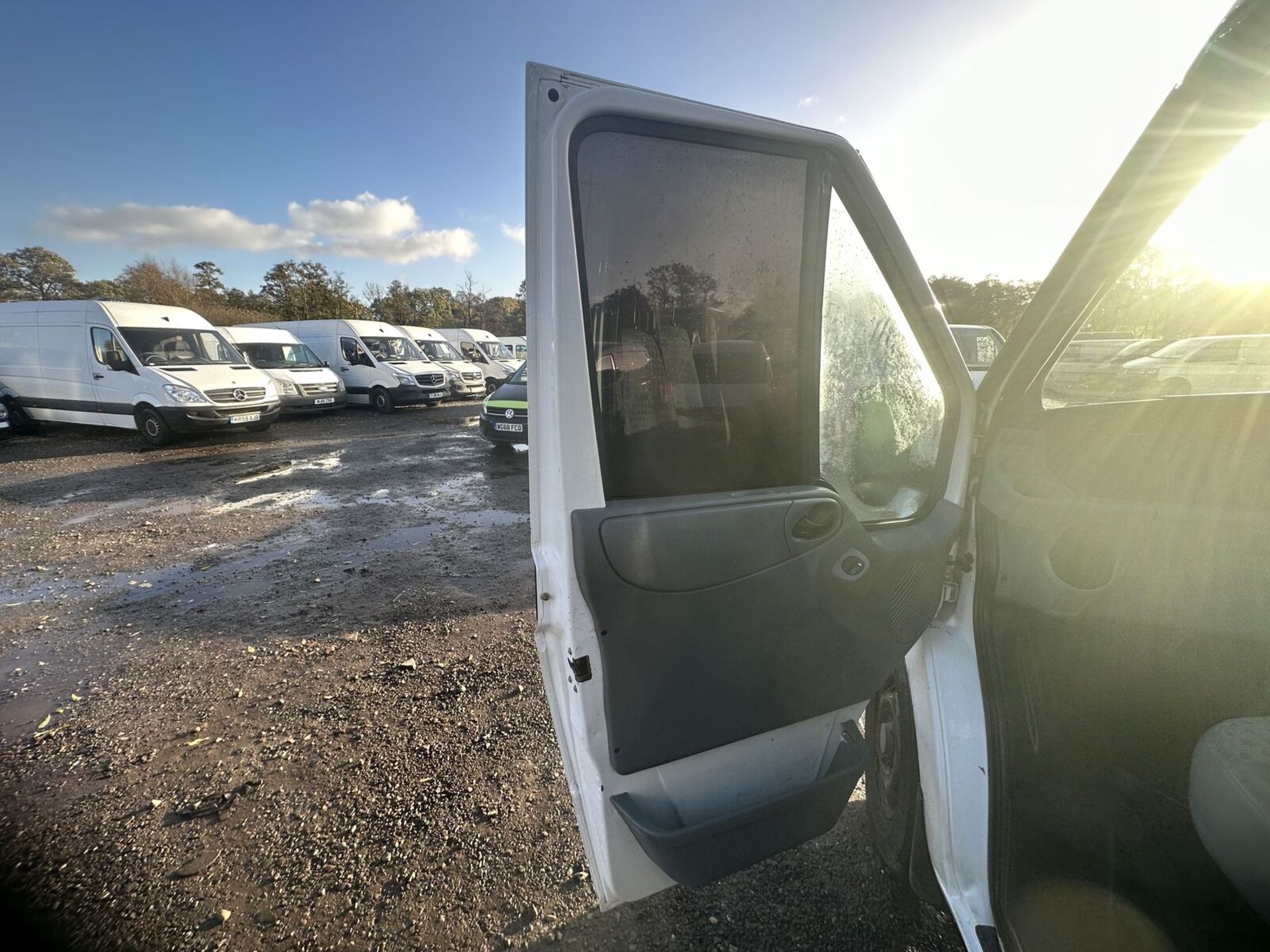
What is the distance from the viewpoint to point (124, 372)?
31.1ft

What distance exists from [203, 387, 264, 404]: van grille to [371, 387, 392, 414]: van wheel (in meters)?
4.38

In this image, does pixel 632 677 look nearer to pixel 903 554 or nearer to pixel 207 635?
pixel 903 554

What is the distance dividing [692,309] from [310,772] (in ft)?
9.07

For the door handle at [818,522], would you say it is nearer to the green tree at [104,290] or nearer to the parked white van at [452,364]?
the parked white van at [452,364]

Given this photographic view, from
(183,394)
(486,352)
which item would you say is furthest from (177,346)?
(486,352)

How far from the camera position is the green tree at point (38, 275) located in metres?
39.8

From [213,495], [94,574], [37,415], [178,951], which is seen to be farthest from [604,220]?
[37,415]

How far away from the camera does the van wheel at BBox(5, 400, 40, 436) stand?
10.5 metres

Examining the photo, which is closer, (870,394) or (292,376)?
(870,394)

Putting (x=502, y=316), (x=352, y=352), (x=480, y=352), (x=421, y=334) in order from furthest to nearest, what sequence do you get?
(x=502, y=316) → (x=480, y=352) → (x=421, y=334) → (x=352, y=352)

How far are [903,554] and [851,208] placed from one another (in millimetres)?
945

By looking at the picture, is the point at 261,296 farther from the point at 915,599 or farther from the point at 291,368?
the point at 915,599

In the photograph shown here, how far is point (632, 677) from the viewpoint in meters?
1.21

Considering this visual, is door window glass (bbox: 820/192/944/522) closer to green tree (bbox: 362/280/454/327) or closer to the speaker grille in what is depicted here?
the speaker grille
